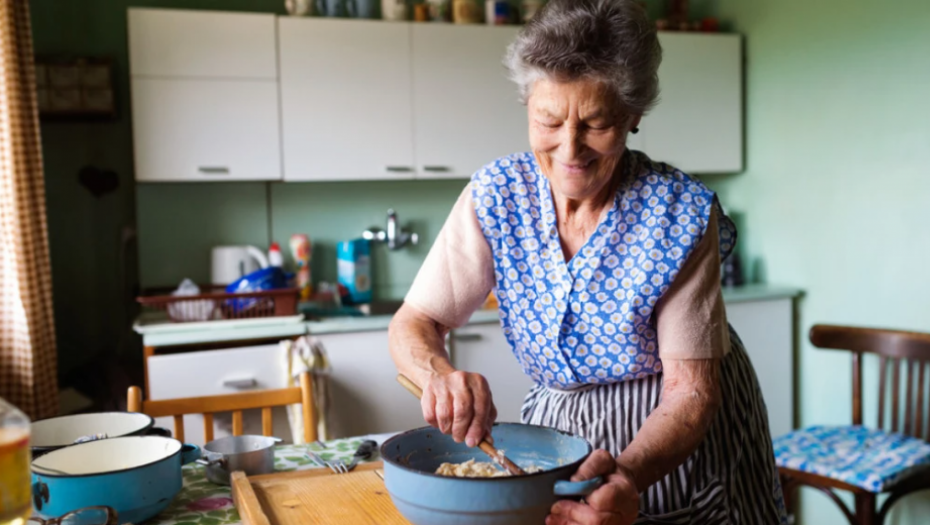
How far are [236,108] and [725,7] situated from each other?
215 centimetres

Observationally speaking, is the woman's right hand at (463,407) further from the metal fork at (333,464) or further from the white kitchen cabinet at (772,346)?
the white kitchen cabinet at (772,346)

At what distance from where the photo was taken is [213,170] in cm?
291

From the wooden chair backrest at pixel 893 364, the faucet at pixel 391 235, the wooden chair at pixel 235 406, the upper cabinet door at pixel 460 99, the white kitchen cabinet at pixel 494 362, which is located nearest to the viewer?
the wooden chair at pixel 235 406

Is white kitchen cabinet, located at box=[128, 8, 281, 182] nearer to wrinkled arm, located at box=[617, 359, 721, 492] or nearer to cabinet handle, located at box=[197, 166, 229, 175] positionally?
cabinet handle, located at box=[197, 166, 229, 175]

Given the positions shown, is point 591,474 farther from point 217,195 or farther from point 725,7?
point 725,7

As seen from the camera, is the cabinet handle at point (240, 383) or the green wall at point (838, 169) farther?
the green wall at point (838, 169)

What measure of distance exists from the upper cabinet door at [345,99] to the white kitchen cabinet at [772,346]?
1414 millimetres

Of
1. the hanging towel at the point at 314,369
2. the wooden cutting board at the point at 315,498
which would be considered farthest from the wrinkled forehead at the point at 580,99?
the hanging towel at the point at 314,369

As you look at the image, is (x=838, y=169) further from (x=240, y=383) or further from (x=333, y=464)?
(x=333, y=464)

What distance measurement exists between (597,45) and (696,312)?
403mm

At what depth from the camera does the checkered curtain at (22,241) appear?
2424 millimetres

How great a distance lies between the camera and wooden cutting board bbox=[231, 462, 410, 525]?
1109mm

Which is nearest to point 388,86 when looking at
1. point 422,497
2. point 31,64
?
point 31,64

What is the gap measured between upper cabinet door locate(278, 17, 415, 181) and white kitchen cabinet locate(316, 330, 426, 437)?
0.65 metres
